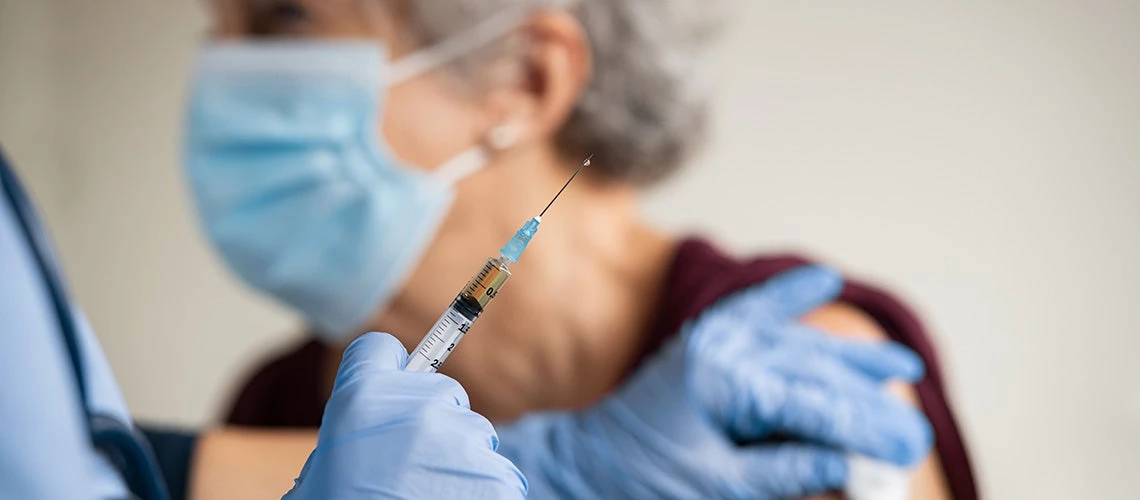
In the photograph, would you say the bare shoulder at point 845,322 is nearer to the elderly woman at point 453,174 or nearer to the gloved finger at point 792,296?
the gloved finger at point 792,296

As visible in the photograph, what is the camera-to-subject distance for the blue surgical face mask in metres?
1.08

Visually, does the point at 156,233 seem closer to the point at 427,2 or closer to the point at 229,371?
the point at 229,371

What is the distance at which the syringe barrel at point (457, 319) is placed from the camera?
1.32 ft

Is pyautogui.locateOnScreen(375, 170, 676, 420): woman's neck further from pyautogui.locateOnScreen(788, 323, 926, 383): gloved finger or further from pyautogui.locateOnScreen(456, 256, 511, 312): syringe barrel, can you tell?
pyautogui.locateOnScreen(456, 256, 511, 312): syringe barrel

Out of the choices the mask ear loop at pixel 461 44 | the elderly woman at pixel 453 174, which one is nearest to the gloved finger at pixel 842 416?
the elderly woman at pixel 453 174

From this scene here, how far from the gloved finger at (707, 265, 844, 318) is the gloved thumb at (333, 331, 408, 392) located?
1.86ft

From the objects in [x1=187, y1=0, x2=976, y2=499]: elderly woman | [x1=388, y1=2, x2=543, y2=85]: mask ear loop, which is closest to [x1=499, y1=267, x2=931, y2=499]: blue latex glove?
[x1=187, y1=0, x2=976, y2=499]: elderly woman

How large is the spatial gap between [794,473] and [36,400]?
602 mm

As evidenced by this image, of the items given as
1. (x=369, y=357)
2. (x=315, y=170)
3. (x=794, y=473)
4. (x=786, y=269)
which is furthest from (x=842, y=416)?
(x=315, y=170)

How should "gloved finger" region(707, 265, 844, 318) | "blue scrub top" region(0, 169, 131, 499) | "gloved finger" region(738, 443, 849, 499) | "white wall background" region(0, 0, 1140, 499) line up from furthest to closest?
"white wall background" region(0, 0, 1140, 499), "gloved finger" region(707, 265, 844, 318), "gloved finger" region(738, 443, 849, 499), "blue scrub top" region(0, 169, 131, 499)

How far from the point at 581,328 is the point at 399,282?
0.76ft

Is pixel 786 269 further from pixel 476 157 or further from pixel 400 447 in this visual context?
pixel 400 447

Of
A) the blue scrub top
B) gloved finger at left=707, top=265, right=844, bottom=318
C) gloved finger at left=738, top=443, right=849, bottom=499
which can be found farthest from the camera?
gloved finger at left=707, top=265, right=844, bottom=318

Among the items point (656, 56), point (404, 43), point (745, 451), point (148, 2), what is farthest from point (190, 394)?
point (745, 451)
